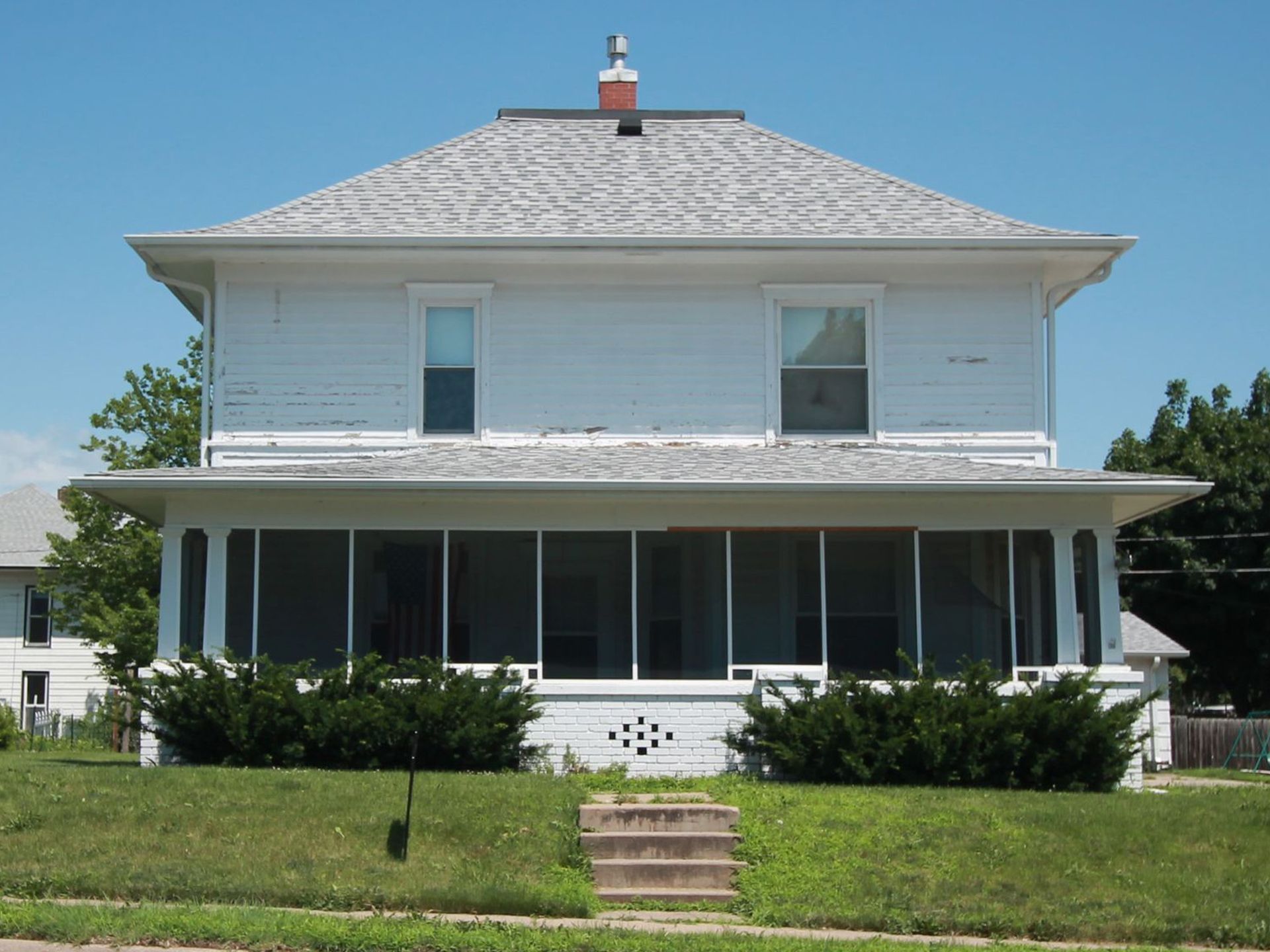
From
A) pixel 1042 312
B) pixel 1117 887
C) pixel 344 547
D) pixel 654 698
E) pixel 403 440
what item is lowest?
pixel 1117 887

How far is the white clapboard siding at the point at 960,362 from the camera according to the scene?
19234mm

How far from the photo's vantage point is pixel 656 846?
12312 millimetres

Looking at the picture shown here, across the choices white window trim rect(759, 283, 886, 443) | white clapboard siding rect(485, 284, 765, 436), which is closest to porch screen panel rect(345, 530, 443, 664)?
white clapboard siding rect(485, 284, 765, 436)

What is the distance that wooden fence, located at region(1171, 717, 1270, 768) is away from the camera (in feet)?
99.1

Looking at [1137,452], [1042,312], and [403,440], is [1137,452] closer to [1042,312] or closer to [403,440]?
[1042,312]

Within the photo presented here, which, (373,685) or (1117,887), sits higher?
(373,685)

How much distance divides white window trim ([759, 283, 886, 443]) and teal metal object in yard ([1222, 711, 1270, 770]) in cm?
1416

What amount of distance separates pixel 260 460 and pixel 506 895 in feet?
30.2

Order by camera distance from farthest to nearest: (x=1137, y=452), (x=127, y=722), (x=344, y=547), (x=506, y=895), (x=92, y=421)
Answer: (x=1137, y=452), (x=92, y=421), (x=344, y=547), (x=127, y=722), (x=506, y=895)

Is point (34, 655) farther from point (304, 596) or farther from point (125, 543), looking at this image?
point (304, 596)

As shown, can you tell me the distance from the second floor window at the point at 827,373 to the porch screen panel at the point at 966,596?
213cm

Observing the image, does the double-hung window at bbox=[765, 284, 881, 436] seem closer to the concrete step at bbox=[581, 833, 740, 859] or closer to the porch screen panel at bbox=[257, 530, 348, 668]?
the porch screen panel at bbox=[257, 530, 348, 668]

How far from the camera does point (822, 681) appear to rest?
16875 millimetres

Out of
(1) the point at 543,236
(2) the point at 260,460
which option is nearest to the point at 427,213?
(1) the point at 543,236
